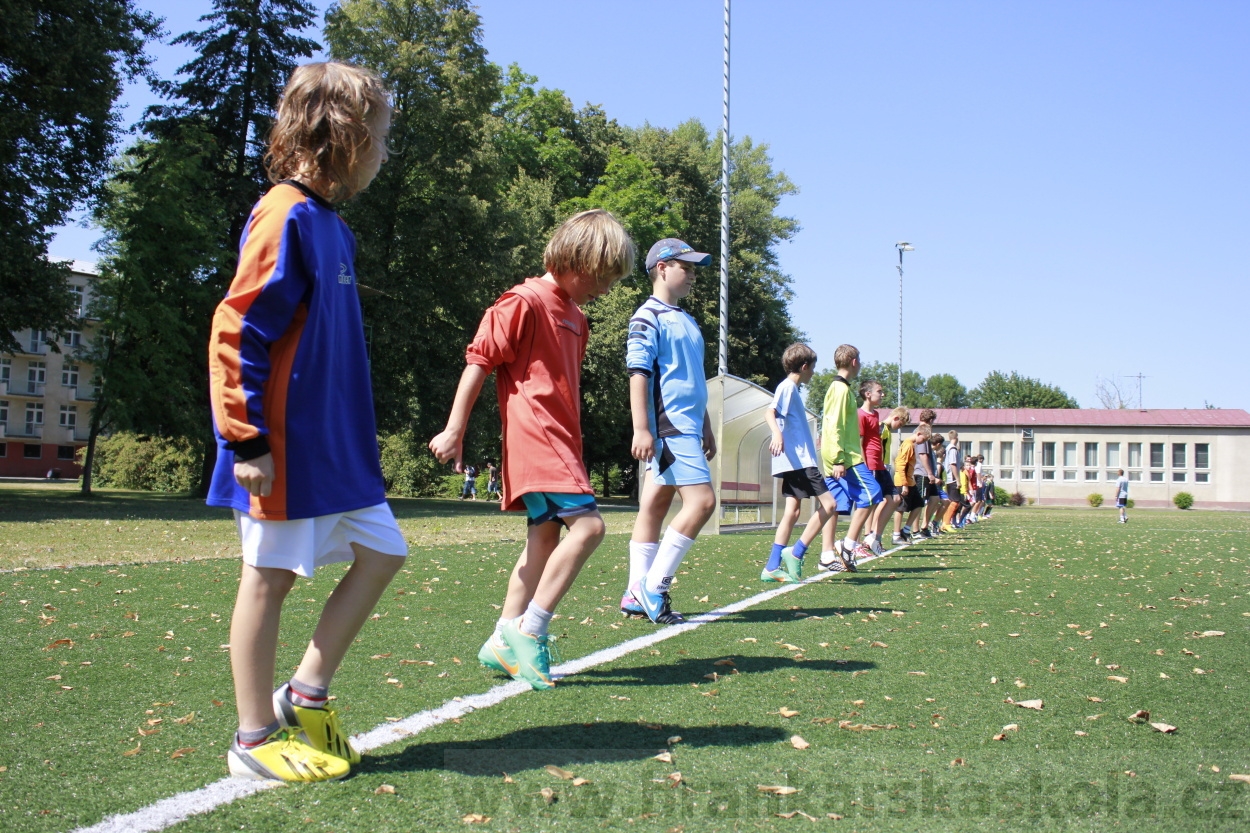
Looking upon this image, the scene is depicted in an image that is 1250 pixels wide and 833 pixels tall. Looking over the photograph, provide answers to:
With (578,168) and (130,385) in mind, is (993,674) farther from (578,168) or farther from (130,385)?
(578,168)

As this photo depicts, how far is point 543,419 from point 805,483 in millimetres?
5150

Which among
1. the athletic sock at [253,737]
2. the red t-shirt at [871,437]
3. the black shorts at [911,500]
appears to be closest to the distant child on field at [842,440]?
the red t-shirt at [871,437]

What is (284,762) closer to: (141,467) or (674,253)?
(674,253)

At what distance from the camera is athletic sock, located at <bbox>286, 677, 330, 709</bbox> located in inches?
111

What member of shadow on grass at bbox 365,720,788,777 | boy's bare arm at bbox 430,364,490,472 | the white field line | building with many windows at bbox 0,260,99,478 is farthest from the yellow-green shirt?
building with many windows at bbox 0,260,99,478

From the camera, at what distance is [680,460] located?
19.1 ft

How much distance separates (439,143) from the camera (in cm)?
3406

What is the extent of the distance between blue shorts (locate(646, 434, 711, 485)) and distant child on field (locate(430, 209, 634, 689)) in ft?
5.46

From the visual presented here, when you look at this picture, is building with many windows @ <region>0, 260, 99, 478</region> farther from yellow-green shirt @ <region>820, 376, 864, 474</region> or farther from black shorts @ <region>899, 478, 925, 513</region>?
yellow-green shirt @ <region>820, 376, 864, 474</region>

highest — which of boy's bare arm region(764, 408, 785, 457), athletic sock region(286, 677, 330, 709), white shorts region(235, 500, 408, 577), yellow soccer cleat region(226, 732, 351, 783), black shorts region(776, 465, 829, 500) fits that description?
boy's bare arm region(764, 408, 785, 457)

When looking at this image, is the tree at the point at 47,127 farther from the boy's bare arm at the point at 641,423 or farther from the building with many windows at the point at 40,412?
the building with many windows at the point at 40,412

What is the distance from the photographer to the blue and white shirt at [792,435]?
8.82 meters

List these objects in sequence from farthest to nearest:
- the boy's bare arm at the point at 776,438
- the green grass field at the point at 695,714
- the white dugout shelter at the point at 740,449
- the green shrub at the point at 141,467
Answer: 1. the green shrub at the point at 141,467
2. the white dugout shelter at the point at 740,449
3. the boy's bare arm at the point at 776,438
4. the green grass field at the point at 695,714

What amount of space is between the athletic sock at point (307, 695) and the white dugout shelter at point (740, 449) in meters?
13.8
